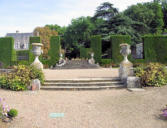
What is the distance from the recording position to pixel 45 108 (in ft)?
13.2

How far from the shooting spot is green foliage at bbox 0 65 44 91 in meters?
6.15

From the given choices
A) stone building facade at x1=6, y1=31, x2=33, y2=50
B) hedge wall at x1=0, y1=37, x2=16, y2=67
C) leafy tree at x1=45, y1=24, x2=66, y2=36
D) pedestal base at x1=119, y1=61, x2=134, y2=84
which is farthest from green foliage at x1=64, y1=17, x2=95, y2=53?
pedestal base at x1=119, y1=61, x2=134, y2=84

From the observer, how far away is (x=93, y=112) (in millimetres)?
3779

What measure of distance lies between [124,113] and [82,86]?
307 cm

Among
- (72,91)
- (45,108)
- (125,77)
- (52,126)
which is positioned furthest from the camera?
(125,77)

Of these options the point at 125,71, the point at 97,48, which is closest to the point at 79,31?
the point at 97,48

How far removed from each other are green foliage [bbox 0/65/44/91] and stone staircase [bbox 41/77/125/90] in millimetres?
526

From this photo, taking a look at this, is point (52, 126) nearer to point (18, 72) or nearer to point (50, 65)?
point (18, 72)

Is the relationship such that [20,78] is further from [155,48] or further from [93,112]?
[155,48]

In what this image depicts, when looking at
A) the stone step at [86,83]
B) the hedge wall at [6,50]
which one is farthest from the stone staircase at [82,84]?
the hedge wall at [6,50]

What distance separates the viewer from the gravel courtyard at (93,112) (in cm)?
310

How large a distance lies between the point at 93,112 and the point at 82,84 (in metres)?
2.85

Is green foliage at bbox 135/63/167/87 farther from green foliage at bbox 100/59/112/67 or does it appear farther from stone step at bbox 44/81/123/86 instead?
green foliage at bbox 100/59/112/67

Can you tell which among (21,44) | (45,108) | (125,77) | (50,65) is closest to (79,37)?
(21,44)
